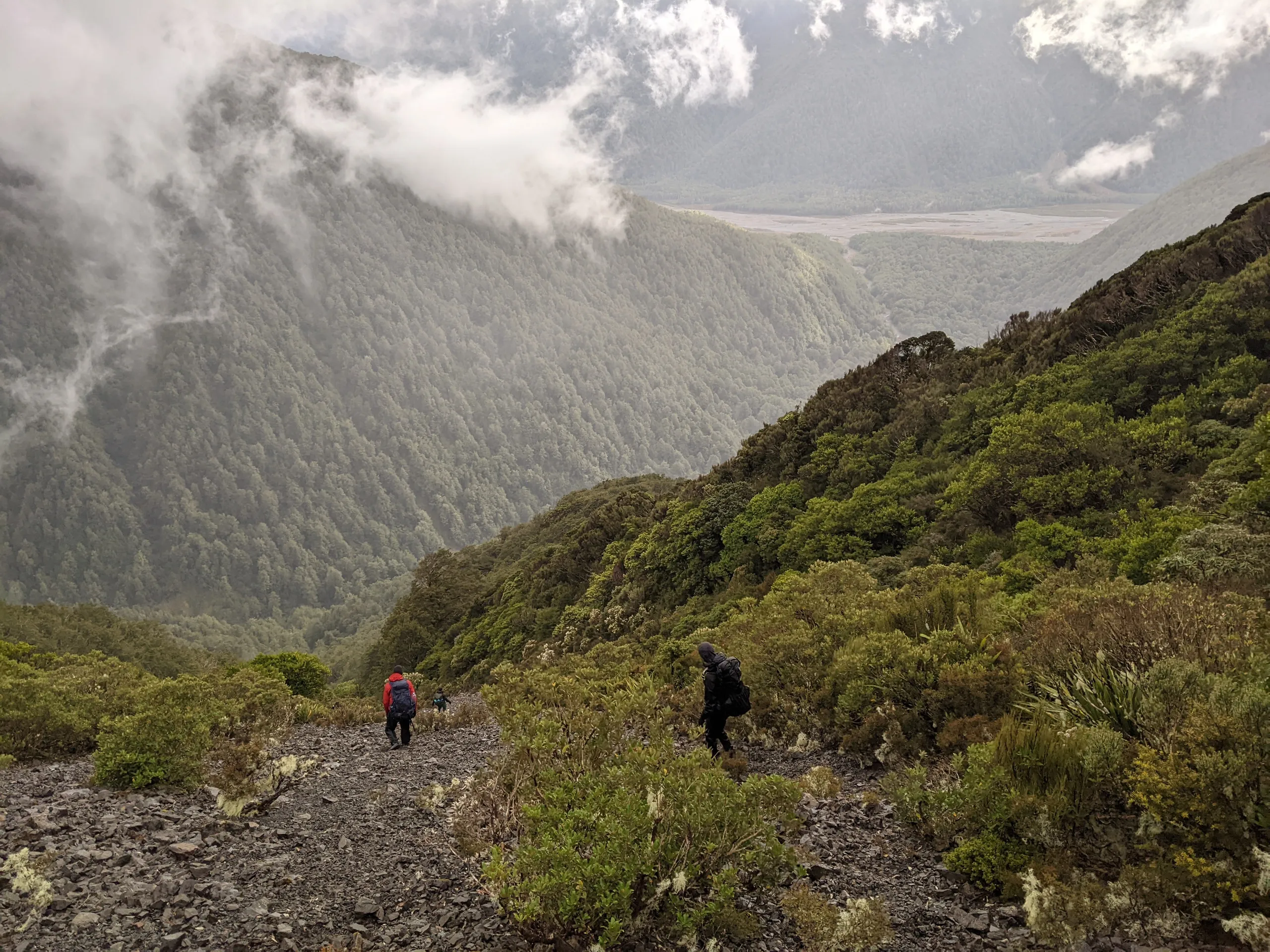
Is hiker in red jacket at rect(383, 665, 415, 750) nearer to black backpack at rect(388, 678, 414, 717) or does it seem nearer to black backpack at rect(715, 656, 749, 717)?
black backpack at rect(388, 678, 414, 717)

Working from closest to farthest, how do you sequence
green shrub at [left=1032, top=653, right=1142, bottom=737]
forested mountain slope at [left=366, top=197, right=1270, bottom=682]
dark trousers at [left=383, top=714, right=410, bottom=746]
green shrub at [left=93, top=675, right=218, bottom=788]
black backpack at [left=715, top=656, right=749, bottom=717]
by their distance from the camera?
green shrub at [left=1032, top=653, right=1142, bottom=737] → green shrub at [left=93, top=675, right=218, bottom=788] → black backpack at [left=715, top=656, right=749, bottom=717] → dark trousers at [left=383, top=714, right=410, bottom=746] → forested mountain slope at [left=366, top=197, right=1270, bottom=682]

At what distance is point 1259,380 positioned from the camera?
1711 cm

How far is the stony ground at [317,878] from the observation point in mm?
5727

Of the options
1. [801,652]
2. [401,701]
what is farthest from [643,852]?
[401,701]

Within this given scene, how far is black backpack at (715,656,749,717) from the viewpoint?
368 inches

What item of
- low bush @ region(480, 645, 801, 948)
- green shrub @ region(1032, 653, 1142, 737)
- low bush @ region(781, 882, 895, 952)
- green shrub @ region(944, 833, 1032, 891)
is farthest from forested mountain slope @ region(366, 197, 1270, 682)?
low bush @ region(480, 645, 801, 948)

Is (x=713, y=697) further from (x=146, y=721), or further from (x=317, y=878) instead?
(x=146, y=721)

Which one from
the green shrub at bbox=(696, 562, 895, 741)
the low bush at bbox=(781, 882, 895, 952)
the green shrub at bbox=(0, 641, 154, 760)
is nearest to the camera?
the low bush at bbox=(781, 882, 895, 952)

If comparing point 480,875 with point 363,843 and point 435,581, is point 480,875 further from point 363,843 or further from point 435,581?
point 435,581

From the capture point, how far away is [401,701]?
44.2 feet

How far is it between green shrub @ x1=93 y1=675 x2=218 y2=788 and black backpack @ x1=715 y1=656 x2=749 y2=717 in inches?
256

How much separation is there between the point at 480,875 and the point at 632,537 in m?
28.9

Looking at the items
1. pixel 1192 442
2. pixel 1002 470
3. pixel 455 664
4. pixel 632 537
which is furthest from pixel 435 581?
pixel 1192 442

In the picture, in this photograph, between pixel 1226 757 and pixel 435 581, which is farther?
pixel 435 581
